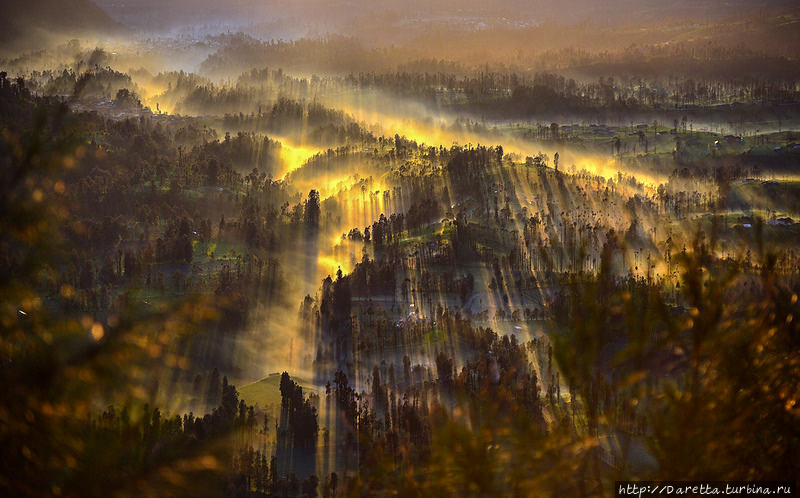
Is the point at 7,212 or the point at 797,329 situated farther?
the point at 797,329

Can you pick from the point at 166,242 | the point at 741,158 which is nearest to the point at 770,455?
the point at 166,242

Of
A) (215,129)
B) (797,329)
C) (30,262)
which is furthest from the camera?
(215,129)

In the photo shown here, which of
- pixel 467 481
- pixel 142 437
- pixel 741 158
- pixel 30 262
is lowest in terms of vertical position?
pixel 467 481

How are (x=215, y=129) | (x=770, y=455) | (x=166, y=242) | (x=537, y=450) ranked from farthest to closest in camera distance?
(x=215, y=129) → (x=166, y=242) → (x=537, y=450) → (x=770, y=455)

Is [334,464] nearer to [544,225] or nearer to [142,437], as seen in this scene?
[142,437]

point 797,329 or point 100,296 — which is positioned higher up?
point 100,296

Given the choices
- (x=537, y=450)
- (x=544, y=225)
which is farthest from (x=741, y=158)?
(x=537, y=450)

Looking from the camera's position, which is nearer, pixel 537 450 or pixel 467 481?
pixel 467 481

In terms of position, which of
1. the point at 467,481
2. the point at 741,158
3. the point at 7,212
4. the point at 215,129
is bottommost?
the point at 467,481

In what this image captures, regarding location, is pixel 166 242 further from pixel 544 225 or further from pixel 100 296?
pixel 544 225
